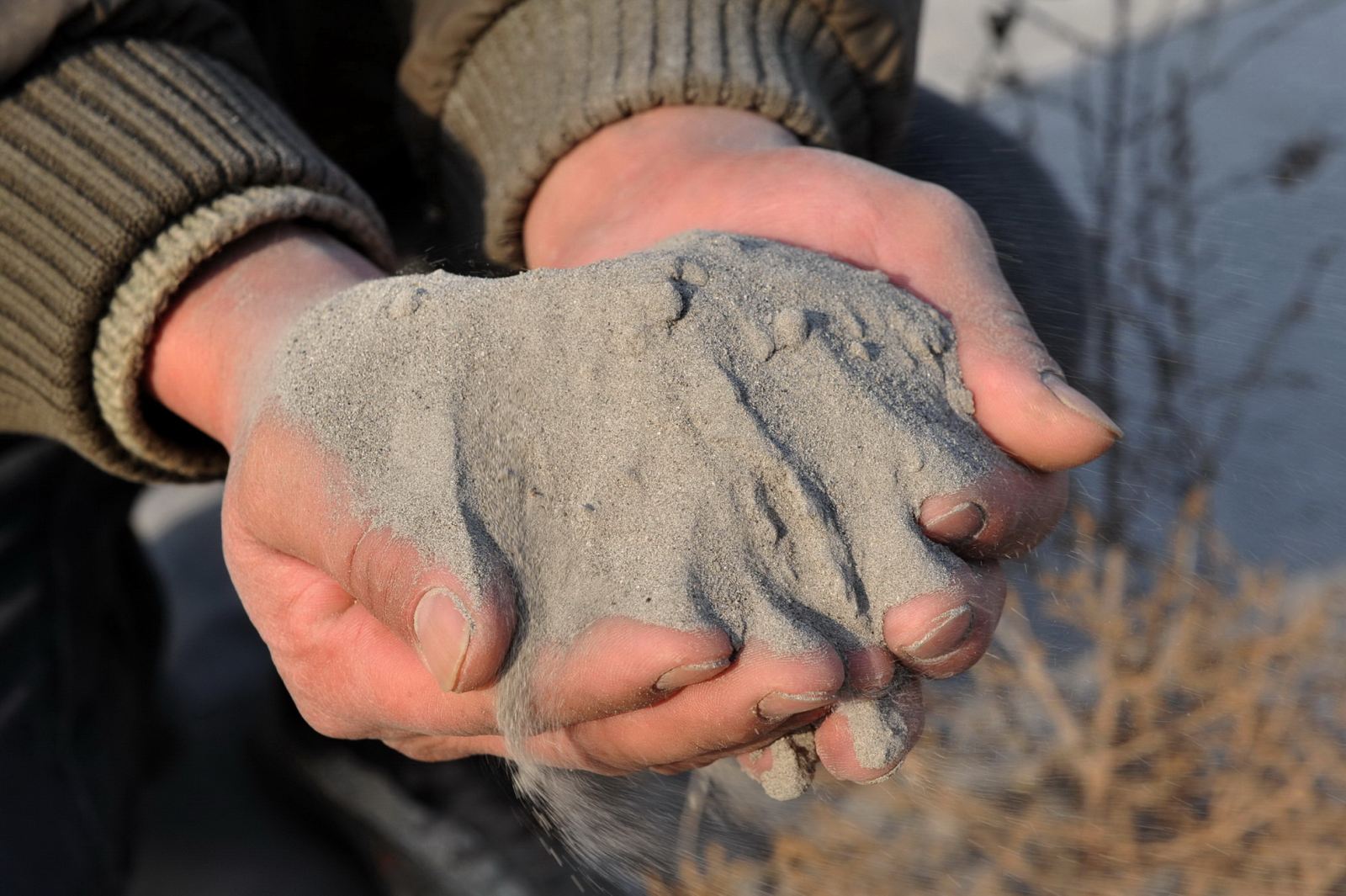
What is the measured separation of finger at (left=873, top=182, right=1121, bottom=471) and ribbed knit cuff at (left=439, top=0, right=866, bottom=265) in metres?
0.32

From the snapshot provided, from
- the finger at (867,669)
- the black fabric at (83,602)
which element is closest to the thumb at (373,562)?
the finger at (867,669)

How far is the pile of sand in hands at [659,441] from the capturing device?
0.81 meters

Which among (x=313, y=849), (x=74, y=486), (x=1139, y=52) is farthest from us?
(x=1139, y=52)

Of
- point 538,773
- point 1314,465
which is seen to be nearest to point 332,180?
point 538,773

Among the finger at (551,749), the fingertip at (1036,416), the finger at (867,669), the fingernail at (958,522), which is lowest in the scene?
the finger at (551,749)

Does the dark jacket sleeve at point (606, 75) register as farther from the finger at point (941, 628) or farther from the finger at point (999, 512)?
the finger at point (941, 628)

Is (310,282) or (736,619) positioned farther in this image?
(310,282)

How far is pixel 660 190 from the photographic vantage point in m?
1.20

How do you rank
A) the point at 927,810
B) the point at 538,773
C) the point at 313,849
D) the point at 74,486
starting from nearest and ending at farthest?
the point at 538,773 < the point at 927,810 < the point at 74,486 < the point at 313,849

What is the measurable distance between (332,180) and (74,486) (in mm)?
869

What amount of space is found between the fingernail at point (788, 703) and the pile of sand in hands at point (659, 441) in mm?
37

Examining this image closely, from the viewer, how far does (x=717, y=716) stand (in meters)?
0.80

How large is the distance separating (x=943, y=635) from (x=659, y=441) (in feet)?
0.86

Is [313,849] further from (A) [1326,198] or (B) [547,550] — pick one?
(A) [1326,198]
